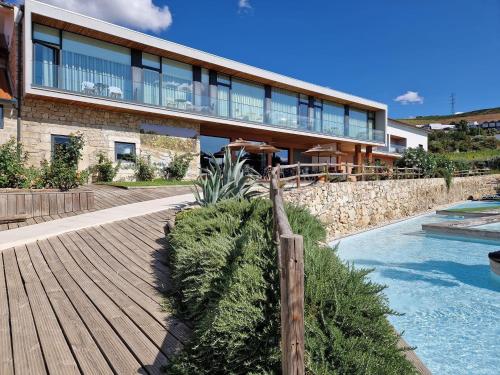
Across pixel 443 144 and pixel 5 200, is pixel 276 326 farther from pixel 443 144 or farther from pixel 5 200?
pixel 443 144

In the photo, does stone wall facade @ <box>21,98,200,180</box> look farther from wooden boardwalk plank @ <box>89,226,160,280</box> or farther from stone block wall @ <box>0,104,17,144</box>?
wooden boardwalk plank @ <box>89,226,160,280</box>

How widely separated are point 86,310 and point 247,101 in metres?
19.8

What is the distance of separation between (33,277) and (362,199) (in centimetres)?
1378

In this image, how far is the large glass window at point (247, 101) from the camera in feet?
69.6

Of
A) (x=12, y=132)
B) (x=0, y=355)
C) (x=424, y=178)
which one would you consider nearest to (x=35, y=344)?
(x=0, y=355)

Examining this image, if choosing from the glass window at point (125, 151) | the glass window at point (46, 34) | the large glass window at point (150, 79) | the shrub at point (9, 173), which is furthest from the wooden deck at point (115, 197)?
the glass window at point (46, 34)

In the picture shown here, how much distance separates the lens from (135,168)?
58.5ft

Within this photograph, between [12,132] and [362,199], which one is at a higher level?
[12,132]

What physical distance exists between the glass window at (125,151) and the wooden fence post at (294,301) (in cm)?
1703

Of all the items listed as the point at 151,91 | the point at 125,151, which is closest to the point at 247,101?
the point at 151,91

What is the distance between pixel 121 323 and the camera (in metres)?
3.43

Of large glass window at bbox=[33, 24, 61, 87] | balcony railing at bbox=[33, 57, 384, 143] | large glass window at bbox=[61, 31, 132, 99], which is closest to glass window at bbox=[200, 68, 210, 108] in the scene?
balcony railing at bbox=[33, 57, 384, 143]

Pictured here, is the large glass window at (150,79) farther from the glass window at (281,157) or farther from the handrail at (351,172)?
the glass window at (281,157)

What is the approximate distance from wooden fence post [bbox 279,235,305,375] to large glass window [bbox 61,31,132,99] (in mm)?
16257
